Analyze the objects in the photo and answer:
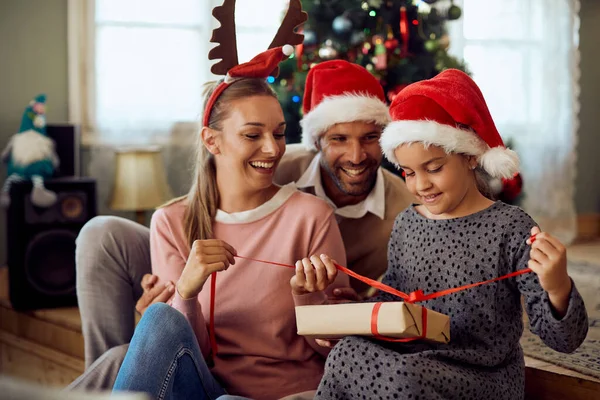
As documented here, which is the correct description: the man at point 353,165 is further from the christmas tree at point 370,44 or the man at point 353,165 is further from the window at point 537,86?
the window at point 537,86

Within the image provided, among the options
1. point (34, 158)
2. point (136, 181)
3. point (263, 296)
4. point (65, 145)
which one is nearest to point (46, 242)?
point (34, 158)

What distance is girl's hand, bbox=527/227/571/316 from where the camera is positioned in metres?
1.33

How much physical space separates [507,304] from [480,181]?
11.0 inches

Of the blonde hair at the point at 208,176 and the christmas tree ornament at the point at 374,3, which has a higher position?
the christmas tree ornament at the point at 374,3

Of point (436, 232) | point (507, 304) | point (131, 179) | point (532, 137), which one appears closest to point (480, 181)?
point (436, 232)

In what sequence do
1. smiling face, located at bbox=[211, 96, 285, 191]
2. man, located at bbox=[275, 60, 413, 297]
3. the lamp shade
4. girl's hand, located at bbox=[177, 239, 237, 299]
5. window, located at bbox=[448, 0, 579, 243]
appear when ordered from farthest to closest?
1. window, located at bbox=[448, 0, 579, 243]
2. the lamp shade
3. man, located at bbox=[275, 60, 413, 297]
4. smiling face, located at bbox=[211, 96, 285, 191]
5. girl's hand, located at bbox=[177, 239, 237, 299]

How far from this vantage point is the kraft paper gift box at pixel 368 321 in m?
1.39

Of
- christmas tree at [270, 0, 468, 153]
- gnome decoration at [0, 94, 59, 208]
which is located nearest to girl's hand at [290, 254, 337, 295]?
christmas tree at [270, 0, 468, 153]

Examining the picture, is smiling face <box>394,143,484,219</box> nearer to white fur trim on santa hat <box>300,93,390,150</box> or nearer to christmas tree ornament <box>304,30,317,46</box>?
white fur trim on santa hat <box>300,93,390,150</box>

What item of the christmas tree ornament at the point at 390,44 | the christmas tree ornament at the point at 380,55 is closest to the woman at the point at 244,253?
the christmas tree ornament at the point at 380,55

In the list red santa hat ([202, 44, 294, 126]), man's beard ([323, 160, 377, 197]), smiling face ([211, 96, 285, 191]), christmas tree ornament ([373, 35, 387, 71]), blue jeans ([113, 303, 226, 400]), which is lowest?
blue jeans ([113, 303, 226, 400])

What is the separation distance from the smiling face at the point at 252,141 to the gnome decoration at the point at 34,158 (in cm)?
153

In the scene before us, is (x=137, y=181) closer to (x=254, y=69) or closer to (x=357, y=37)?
(x=357, y=37)

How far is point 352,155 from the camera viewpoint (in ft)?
6.86
